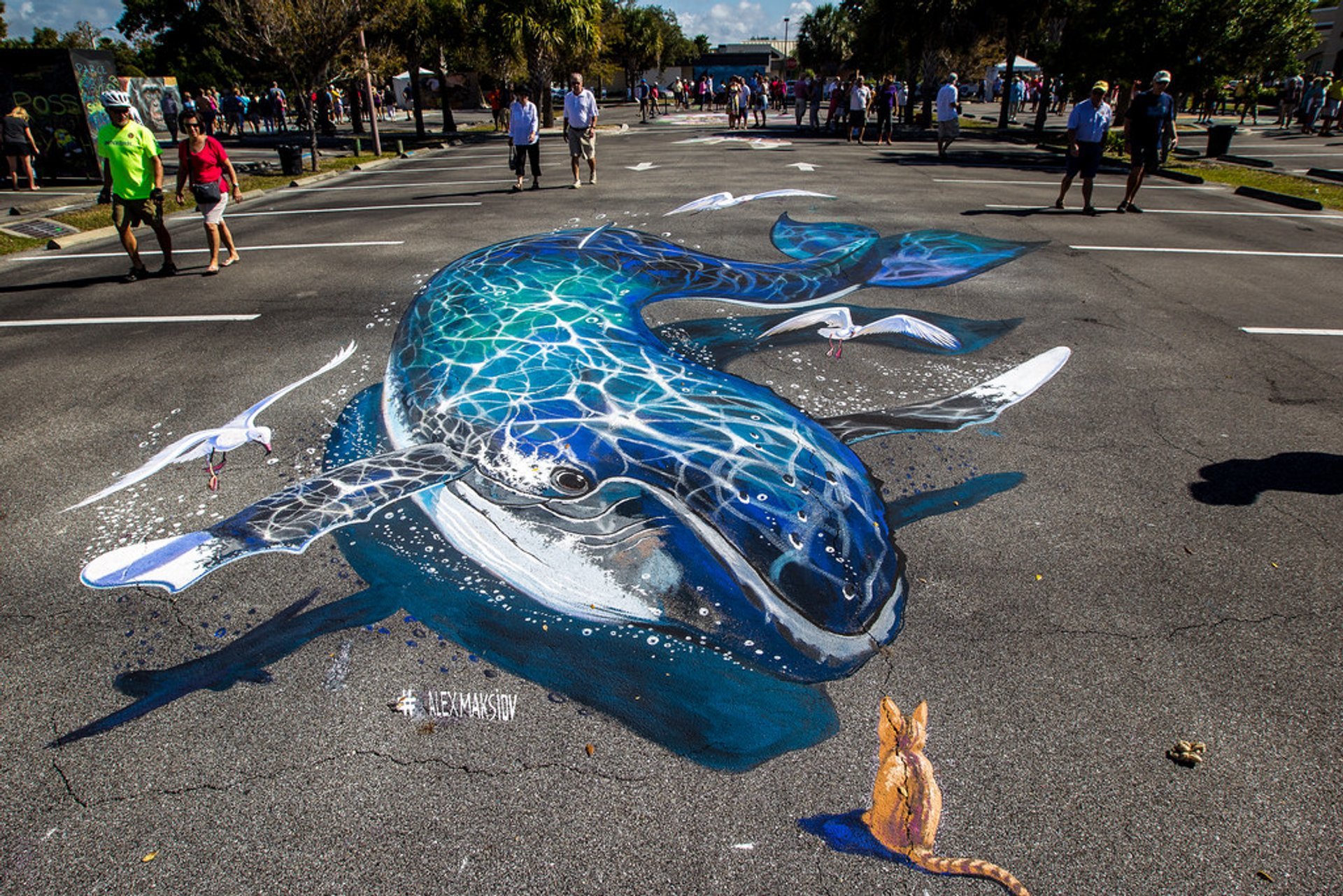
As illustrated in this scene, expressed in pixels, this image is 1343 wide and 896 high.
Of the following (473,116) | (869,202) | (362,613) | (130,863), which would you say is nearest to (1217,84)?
(869,202)

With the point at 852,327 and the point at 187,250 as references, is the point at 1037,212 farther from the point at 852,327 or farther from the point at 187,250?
the point at 187,250

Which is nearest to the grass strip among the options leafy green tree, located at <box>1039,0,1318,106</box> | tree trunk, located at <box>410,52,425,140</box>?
leafy green tree, located at <box>1039,0,1318,106</box>

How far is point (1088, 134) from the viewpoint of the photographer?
33.4 feet

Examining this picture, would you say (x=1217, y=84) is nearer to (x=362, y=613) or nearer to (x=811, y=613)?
(x=811, y=613)

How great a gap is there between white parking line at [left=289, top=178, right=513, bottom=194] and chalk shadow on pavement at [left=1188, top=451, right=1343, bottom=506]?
13564mm

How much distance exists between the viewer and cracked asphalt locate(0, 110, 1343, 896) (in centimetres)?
230

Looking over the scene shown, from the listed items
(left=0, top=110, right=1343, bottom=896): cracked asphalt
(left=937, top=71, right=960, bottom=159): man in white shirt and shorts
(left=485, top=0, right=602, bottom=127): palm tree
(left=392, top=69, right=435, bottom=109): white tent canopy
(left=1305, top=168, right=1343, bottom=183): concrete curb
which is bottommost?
(left=0, top=110, right=1343, bottom=896): cracked asphalt

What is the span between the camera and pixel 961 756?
2617 mm

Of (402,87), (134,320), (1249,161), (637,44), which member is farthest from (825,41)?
(134,320)

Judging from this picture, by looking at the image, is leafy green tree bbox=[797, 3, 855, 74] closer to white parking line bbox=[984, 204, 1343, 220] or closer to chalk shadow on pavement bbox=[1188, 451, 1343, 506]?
white parking line bbox=[984, 204, 1343, 220]

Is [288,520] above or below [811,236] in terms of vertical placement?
below

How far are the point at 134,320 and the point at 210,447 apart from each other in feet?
11.8

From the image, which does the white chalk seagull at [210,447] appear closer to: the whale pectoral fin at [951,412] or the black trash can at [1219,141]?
the whale pectoral fin at [951,412]

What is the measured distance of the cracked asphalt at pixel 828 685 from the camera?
2.30m
